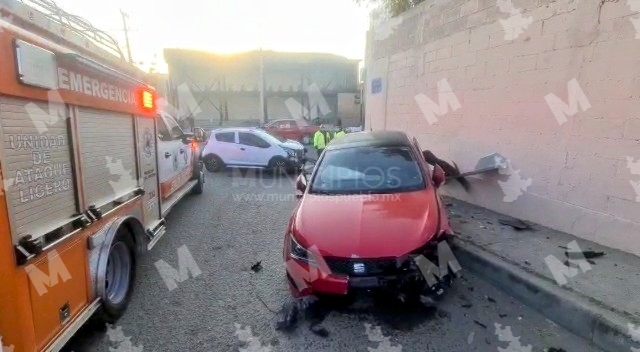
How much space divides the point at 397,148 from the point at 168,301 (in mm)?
3187

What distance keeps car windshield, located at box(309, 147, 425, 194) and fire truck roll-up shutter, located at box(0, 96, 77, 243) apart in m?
2.45

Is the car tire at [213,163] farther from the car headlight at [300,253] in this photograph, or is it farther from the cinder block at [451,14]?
the car headlight at [300,253]

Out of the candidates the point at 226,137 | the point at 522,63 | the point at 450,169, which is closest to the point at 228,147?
the point at 226,137

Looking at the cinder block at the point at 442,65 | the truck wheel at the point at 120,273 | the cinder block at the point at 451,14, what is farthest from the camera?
the cinder block at the point at 442,65

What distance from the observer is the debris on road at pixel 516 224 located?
4.79 metres

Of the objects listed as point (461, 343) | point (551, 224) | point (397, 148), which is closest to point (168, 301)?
point (461, 343)

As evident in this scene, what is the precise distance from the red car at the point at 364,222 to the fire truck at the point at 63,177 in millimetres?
1666

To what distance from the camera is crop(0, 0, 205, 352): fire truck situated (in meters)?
2.06

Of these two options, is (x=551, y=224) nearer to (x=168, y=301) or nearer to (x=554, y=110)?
(x=554, y=110)

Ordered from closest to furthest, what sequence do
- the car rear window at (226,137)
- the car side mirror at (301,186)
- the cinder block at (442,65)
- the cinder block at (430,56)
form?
1. the car side mirror at (301,186)
2. the cinder block at (442,65)
3. the cinder block at (430,56)
4. the car rear window at (226,137)

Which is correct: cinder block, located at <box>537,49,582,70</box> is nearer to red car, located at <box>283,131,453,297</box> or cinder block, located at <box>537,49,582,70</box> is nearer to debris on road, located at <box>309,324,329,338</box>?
red car, located at <box>283,131,453,297</box>

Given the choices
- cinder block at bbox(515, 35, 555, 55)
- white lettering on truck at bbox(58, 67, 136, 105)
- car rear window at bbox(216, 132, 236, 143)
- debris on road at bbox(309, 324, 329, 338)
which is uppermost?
cinder block at bbox(515, 35, 555, 55)

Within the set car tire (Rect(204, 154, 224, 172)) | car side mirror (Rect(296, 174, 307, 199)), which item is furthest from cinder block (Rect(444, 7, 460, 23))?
car tire (Rect(204, 154, 224, 172))

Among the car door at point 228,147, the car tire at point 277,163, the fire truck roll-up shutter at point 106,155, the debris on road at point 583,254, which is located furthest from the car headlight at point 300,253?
the car door at point 228,147
